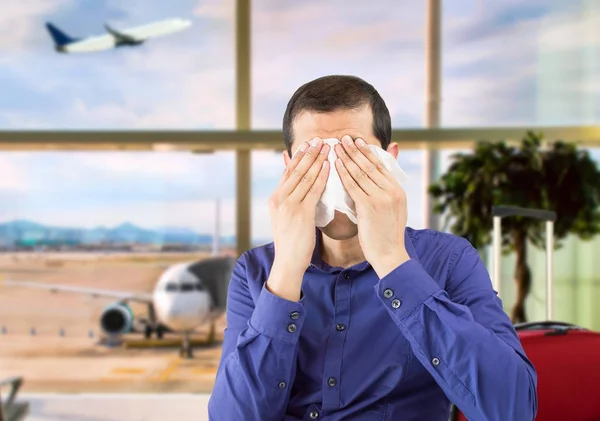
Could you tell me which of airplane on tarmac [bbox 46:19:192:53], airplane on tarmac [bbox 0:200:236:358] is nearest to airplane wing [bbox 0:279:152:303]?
airplane on tarmac [bbox 0:200:236:358]

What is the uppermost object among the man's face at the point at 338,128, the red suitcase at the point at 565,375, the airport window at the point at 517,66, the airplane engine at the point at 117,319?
the airport window at the point at 517,66

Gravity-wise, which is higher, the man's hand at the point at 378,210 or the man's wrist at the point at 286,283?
the man's hand at the point at 378,210

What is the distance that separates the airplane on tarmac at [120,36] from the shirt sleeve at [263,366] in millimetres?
2903

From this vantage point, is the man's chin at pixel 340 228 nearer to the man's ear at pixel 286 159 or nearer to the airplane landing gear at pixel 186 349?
the man's ear at pixel 286 159

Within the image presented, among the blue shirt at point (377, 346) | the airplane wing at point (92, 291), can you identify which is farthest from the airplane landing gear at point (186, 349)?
the blue shirt at point (377, 346)

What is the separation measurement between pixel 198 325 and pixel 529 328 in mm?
2349

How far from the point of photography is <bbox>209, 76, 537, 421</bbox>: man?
3.32 feet

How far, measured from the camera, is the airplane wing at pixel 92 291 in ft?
12.1

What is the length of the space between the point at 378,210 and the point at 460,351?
0.88 feet

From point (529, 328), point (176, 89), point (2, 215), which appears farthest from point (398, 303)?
point (2, 215)

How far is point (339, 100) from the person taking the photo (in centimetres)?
120

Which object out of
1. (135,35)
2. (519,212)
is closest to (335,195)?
(519,212)

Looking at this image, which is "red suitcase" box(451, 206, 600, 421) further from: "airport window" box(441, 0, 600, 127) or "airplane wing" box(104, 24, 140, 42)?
"airplane wing" box(104, 24, 140, 42)

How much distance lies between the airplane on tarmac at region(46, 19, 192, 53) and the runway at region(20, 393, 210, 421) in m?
2.04
